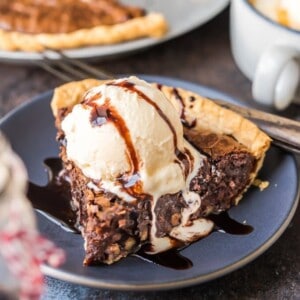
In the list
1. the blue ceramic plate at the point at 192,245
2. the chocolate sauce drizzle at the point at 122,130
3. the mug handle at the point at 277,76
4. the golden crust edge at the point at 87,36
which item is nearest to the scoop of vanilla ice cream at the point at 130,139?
the chocolate sauce drizzle at the point at 122,130

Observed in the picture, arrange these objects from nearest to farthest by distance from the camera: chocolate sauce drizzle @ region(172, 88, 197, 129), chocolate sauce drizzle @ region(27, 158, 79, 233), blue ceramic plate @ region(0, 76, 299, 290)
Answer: blue ceramic plate @ region(0, 76, 299, 290), chocolate sauce drizzle @ region(27, 158, 79, 233), chocolate sauce drizzle @ region(172, 88, 197, 129)

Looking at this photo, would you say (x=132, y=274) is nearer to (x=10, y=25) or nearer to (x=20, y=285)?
(x=20, y=285)

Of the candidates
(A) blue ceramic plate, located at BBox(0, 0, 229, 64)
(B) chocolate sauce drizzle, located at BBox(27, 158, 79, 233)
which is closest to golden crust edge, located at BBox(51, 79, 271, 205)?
(B) chocolate sauce drizzle, located at BBox(27, 158, 79, 233)

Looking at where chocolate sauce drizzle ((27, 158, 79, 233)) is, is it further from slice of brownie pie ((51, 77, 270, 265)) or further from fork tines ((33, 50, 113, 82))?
fork tines ((33, 50, 113, 82))

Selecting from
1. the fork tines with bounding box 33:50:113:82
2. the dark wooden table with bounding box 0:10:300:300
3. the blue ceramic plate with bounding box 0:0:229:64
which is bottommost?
the dark wooden table with bounding box 0:10:300:300

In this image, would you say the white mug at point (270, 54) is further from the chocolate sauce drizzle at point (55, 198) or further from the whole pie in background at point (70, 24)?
the chocolate sauce drizzle at point (55, 198)

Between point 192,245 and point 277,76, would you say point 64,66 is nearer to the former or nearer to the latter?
point 277,76

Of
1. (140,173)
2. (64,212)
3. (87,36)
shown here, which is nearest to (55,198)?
(64,212)
